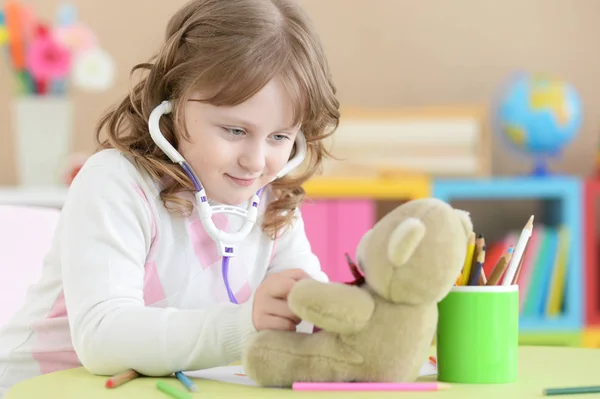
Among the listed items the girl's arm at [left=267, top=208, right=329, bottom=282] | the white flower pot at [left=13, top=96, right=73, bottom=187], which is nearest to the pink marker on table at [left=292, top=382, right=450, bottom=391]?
the girl's arm at [left=267, top=208, right=329, bottom=282]

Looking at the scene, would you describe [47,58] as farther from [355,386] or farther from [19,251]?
[355,386]

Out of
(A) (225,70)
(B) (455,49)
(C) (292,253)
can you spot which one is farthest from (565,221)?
(A) (225,70)

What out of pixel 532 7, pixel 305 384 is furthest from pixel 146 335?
pixel 532 7

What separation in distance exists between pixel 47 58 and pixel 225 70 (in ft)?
5.18

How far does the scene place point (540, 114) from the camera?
8.87 feet

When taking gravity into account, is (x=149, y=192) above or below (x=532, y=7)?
below

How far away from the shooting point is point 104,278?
0.95 m

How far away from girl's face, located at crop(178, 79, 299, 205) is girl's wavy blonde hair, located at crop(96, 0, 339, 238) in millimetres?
12

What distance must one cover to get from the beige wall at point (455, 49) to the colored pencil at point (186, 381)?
2095 mm

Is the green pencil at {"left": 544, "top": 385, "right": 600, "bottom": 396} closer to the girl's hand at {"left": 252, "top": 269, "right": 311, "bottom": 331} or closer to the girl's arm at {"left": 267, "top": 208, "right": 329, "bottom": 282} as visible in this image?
the girl's hand at {"left": 252, "top": 269, "right": 311, "bottom": 331}

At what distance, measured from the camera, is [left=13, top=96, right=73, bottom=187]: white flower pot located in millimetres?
2473

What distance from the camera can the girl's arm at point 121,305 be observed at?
2.87 feet

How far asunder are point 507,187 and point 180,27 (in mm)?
1730

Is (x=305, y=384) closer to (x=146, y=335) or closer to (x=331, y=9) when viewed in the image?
(x=146, y=335)
